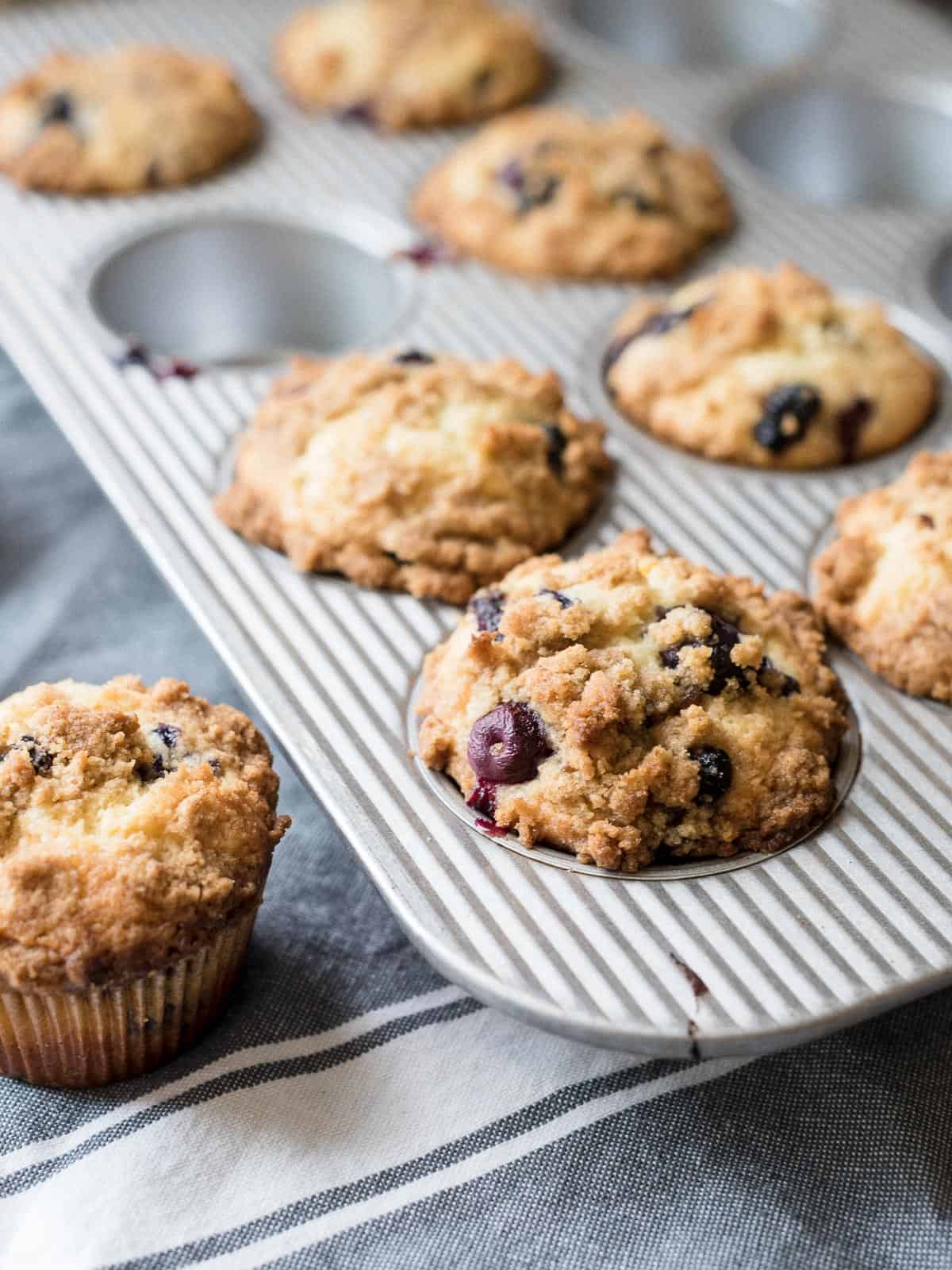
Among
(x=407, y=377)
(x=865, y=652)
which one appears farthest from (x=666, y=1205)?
(x=407, y=377)

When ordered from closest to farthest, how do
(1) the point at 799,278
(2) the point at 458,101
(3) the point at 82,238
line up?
(1) the point at 799,278 → (3) the point at 82,238 → (2) the point at 458,101

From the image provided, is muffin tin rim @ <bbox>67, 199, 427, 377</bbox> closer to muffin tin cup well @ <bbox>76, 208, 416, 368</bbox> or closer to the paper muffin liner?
muffin tin cup well @ <bbox>76, 208, 416, 368</bbox>

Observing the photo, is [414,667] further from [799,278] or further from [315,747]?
[799,278]

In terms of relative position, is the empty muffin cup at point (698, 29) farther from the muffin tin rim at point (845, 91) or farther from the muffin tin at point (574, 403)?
the muffin tin rim at point (845, 91)

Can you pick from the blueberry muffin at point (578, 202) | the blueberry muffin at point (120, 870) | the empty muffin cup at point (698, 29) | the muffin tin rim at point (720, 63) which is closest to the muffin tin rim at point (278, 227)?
the blueberry muffin at point (578, 202)

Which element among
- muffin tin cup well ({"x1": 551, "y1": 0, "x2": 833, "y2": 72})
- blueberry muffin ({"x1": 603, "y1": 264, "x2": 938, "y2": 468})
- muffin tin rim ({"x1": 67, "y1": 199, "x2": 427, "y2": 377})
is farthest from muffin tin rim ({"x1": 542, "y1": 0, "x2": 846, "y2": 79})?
blueberry muffin ({"x1": 603, "y1": 264, "x2": 938, "y2": 468})

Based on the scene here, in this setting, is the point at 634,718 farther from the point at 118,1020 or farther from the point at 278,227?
the point at 278,227
